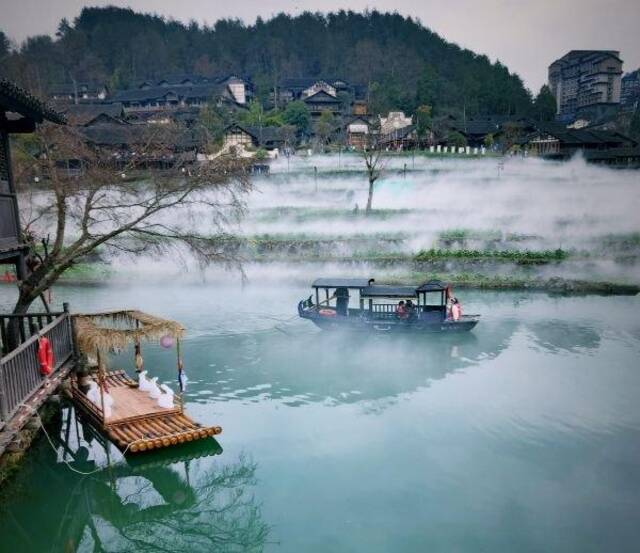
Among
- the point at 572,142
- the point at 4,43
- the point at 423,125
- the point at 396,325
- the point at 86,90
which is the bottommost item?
the point at 396,325

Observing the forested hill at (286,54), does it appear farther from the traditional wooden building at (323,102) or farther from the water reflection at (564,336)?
the water reflection at (564,336)

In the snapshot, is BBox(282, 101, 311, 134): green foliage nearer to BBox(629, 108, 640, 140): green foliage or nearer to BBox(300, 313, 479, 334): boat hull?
BBox(629, 108, 640, 140): green foliage

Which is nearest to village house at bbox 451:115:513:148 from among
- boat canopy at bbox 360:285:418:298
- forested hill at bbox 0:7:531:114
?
forested hill at bbox 0:7:531:114

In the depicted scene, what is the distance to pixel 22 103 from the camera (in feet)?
35.4

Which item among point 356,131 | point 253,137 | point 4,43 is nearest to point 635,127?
point 356,131

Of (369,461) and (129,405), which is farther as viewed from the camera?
(129,405)

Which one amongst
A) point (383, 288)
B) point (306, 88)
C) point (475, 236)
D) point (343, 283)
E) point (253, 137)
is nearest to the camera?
point (383, 288)

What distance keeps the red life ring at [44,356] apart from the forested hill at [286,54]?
70.0 meters

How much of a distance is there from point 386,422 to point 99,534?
7.14 m

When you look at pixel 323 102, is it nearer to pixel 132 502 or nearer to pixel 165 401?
pixel 165 401

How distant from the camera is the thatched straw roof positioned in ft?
40.0

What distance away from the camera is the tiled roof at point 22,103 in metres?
10.2

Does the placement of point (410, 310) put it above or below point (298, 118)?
below

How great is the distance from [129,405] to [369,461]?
19.5 feet
